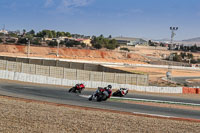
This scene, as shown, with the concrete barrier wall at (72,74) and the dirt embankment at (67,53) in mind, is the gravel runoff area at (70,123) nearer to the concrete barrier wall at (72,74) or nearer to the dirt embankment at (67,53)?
the concrete barrier wall at (72,74)

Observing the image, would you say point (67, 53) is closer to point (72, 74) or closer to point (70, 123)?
point (72, 74)

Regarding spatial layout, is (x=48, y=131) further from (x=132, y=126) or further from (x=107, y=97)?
(x=107, y=97)

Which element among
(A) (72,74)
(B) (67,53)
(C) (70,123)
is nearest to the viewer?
(C) (70,123)

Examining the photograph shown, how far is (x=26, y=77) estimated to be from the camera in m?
38.4

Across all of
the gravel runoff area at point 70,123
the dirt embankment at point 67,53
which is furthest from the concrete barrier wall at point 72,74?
the dirt embankment at point 67,53

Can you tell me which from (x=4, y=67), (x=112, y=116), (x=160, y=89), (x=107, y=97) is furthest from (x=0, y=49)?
(x=112, y=116)

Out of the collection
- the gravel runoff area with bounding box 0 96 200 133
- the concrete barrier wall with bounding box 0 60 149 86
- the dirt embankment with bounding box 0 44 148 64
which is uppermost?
the dirt embankment with bounding box 0 44 148 64

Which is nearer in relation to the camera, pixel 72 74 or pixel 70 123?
pixel 70 123

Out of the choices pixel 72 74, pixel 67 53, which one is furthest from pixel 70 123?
pixel 67 53

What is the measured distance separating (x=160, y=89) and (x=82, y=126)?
27.3 m

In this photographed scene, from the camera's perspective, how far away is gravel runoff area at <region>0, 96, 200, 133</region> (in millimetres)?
14102

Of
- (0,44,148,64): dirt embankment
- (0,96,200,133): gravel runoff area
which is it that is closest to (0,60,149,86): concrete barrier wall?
(0,96,200,133): gravel runoff area

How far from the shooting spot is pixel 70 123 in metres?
15.4

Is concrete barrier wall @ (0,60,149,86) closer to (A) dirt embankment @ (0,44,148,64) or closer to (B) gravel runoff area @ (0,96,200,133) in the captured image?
(B) gravel runoff area @ (0,96,200,133)
